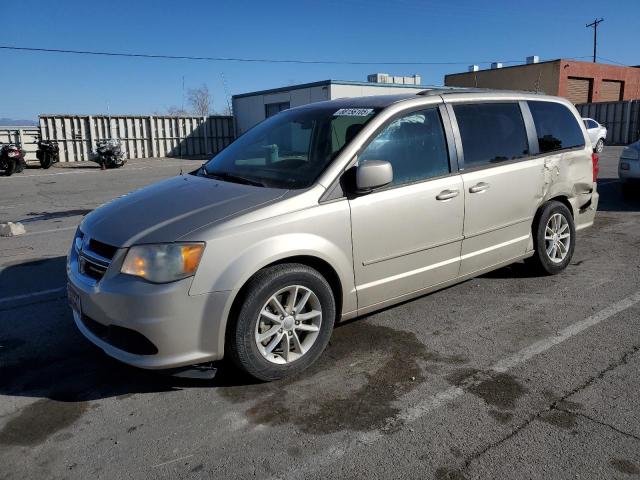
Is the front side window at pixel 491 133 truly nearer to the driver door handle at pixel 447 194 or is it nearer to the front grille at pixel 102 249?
the driver door handle at pixel 447 194

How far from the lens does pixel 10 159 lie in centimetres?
1952

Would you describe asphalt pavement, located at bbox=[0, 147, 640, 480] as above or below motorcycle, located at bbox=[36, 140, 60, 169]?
below

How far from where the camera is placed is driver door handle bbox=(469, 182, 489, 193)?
4277 mm

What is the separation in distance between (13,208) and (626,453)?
471 inches

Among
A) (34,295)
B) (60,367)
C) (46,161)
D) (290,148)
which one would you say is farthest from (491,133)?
(46,161)

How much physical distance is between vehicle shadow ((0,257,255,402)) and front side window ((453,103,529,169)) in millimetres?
2592

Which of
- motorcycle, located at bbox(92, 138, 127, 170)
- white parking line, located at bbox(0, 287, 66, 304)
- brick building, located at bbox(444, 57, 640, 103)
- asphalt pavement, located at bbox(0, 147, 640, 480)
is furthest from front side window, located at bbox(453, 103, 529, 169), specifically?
brick building, located at bbox(444, 57, 640, 103)

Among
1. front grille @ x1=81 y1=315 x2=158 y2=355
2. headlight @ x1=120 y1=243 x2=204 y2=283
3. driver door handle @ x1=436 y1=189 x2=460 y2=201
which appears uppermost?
driver door handle @ x1=436 y1=189 x2=460 y2=201

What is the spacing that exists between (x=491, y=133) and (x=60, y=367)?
3843 mm

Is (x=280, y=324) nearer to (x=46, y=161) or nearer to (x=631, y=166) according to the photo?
(x=631, y=166)

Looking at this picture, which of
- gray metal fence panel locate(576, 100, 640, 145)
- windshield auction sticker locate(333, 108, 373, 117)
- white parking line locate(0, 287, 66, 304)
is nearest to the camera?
windshield auction sticker locate(333, 108, 373, 117)

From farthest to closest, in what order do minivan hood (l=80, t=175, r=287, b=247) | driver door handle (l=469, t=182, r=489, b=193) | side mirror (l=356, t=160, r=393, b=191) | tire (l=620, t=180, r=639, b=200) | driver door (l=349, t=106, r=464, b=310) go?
1. tire (l=620, t=180, r=639, b=200)
2. driver door handle (l=469, t=182, r=489, b=193)
3. driver door (l=349, t=106, r=464, b=310)
4. side mirror (l=356, t=160, r=393, b=191)
5. minivan hood (l=80, t=175, r=287, b=247)

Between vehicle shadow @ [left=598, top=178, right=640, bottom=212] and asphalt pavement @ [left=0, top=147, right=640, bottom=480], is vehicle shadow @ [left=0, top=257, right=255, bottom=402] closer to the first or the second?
asphalt pavement @ [left=0, top=147, right=640, bottom=480]

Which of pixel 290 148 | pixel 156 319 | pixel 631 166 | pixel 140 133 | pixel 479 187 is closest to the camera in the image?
pixel 156 319
